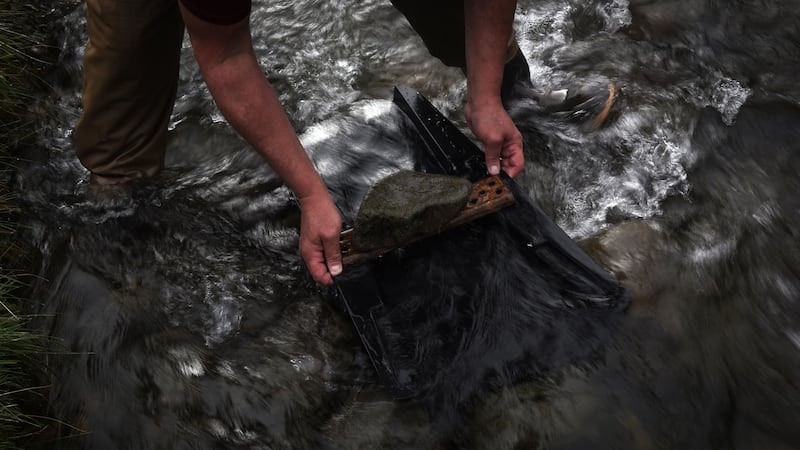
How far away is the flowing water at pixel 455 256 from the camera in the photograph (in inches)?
99.0

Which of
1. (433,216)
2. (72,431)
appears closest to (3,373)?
(72,431)

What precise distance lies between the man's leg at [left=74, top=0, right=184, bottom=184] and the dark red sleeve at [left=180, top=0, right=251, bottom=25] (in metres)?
0.95

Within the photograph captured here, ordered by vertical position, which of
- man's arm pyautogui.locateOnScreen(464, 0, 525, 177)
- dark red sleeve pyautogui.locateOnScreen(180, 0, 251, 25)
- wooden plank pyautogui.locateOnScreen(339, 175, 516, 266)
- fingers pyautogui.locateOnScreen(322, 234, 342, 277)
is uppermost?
dark red sleeve pyautogui.locateOnScreen(180, 0, 251, 25)

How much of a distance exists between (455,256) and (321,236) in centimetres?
70

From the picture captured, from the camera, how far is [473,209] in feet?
8.29

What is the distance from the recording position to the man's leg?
2678mm

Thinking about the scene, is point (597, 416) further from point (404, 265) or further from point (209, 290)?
point (209, 290)

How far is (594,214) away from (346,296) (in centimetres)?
138

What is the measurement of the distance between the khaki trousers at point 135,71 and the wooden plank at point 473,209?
105 cm

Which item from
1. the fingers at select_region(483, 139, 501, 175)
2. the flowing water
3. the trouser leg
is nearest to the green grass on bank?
the flowing water

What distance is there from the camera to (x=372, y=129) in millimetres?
3473

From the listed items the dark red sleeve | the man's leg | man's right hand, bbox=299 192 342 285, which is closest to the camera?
the dark red sleeve

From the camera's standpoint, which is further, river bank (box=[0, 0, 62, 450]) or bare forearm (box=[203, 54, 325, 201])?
river bank (box=[0, 0, 62, 450])

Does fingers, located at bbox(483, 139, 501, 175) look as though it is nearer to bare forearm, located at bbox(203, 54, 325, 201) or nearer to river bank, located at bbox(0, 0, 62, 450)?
bare forearm, located at bbox(203, 54, 325, 201)
